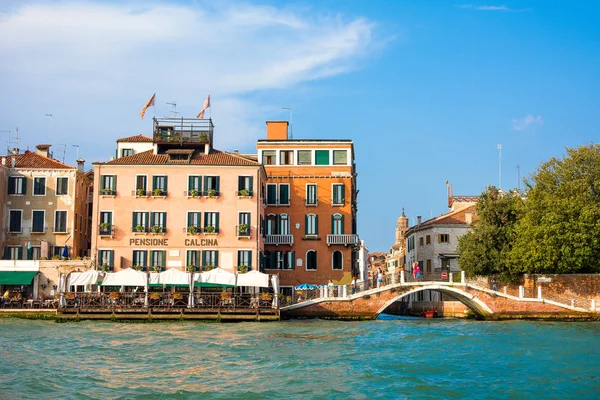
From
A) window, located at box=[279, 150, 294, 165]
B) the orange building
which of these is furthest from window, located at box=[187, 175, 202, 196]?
window, located at box=[279, 150, 294, 165]

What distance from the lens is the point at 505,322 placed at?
137 ft

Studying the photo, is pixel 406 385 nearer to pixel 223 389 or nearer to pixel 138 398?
pixel 223 389

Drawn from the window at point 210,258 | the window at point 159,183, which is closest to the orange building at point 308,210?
the window at point 210,258

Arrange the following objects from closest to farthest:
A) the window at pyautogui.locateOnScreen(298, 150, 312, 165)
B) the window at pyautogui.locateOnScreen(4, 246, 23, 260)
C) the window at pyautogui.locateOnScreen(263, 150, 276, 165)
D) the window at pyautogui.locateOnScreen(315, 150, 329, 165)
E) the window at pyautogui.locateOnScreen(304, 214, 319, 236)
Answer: the window at pyautogui.locateOnScreen(4, 246, 23, 260) < the window at pyautogui.locateOnScreen(304, 214, 319, 236) < the window at pyautogui.locateOnScreen(315, 150, 329, 165) < the window at pyautogui.locateOnScreen(298, 150, 312, 165) < the window at pyautogui.locateOnScreen(263, 150, 276, 165)

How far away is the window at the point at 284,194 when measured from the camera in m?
52.1

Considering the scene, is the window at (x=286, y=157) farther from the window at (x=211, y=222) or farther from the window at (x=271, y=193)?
the window at (x=211, y=222)

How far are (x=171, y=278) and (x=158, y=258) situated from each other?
422 cm

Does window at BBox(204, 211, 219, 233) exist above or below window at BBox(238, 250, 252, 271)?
above

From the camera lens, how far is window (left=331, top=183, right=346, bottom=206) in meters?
51.8

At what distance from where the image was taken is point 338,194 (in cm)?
5178

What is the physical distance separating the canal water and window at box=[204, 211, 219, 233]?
10.1 m

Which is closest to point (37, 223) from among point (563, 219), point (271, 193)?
point (271, 193)

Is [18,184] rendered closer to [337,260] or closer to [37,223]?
[37,223]

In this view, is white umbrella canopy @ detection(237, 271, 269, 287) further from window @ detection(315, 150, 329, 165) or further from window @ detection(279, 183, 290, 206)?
window @ detection(315, 150, 329, 165)
